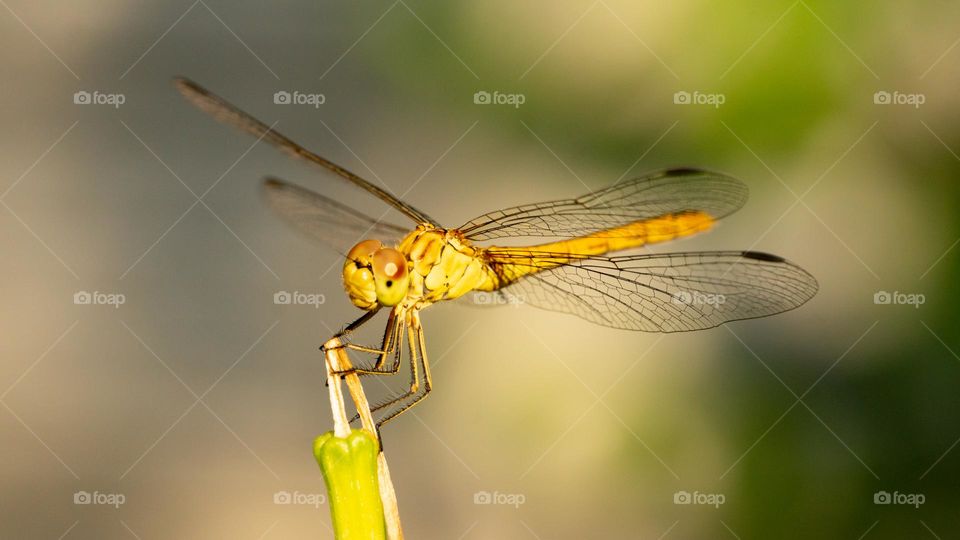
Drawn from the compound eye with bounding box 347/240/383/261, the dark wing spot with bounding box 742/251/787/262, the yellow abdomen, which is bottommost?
the dark wing spot with bounding box 742/251/787/262

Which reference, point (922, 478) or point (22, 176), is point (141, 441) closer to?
point (22, 176)

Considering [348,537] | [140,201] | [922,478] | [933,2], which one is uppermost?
[140,201]

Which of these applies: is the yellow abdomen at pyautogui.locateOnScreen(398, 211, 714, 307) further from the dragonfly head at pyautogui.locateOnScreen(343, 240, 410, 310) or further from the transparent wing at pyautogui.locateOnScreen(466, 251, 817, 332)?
the dragonfly head at pyautogui.locateOnScreen(343, 240, 410, 310)

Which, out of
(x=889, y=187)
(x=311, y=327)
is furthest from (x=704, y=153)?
(x=311, y=327)

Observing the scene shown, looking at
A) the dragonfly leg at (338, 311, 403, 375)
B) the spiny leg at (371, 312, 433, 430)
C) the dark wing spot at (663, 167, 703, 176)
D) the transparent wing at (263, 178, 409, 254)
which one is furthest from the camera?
the transparent wing at (263, 178, 409, 254)

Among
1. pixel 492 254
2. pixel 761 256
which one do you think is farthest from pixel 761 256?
pixel 492 254

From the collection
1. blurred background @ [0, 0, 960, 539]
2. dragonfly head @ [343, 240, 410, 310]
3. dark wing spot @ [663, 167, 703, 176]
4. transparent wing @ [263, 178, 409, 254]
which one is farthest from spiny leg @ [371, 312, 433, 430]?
blurred background @ [0, 0, 960, 539]
